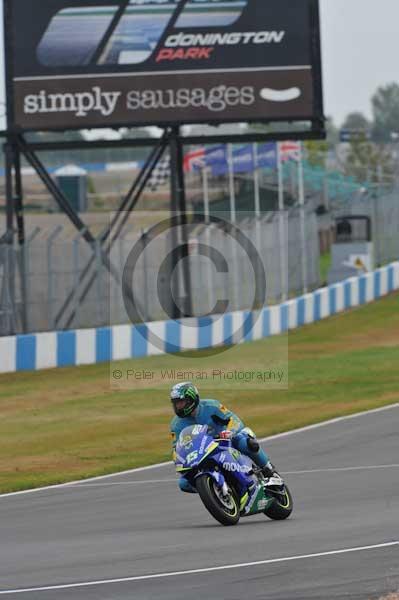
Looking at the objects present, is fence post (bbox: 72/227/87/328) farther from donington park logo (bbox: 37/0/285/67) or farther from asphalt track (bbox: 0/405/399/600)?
asphalt track (bbox: 0/405/399/600)

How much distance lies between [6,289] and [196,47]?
6768mm

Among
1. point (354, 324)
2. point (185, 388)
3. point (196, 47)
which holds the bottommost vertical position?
point (354, 324)

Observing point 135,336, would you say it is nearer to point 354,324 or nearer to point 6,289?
point 6,289

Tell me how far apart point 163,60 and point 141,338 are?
19.5 feet

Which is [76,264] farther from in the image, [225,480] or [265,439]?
[225,480]

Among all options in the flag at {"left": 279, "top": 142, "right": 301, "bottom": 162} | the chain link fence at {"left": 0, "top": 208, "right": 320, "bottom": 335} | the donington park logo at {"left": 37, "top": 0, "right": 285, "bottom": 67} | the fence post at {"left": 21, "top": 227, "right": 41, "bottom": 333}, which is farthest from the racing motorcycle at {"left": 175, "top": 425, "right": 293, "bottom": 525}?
the flag at {"left": 279, "top": 142, "right": 301, "bottom": 162}

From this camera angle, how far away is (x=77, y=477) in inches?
650

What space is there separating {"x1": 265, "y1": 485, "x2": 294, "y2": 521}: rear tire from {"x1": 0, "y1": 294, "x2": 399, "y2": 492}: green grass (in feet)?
14.6

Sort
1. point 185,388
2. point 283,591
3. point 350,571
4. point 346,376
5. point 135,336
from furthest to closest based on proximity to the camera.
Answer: point 135,336, point 346,376, point 185,388, point 350,571, point 283,591

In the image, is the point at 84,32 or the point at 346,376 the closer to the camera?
the point at 346,376

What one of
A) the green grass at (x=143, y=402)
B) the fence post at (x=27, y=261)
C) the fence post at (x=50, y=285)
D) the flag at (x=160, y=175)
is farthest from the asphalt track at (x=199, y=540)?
the flag at (x=160, y=175)

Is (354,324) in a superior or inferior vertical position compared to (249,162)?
inferior

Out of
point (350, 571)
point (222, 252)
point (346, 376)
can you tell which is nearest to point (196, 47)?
point (222, 252)

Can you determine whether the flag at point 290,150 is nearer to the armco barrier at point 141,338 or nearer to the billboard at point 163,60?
the armco barrier at point 141,338
